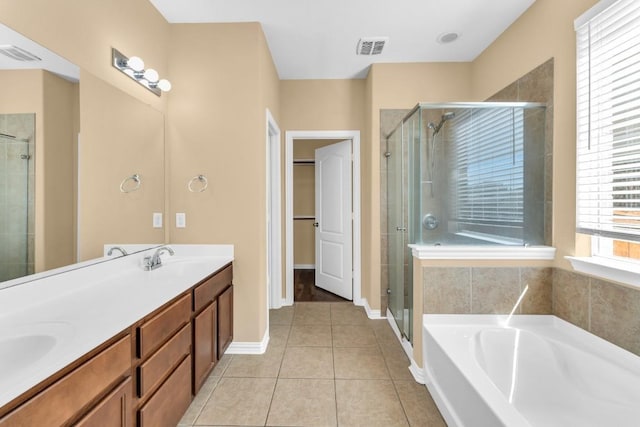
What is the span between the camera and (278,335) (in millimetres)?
2547

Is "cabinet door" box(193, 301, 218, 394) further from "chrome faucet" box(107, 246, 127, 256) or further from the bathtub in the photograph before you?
the bathtub

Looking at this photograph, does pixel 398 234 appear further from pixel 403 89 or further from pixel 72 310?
pixel 72 310

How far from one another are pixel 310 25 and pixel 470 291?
7.85 feet

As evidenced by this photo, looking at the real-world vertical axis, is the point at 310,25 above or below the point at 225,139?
above

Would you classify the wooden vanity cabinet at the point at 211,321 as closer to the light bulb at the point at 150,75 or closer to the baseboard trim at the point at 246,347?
the baseboard trim at the point at 246,347

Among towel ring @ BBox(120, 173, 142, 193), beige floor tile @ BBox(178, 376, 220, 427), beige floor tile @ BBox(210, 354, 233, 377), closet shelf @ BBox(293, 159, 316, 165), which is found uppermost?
closet shelf @ BBox(293, 159, 316, 165)

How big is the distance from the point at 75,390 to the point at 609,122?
2.61 m

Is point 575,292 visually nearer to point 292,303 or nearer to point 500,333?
point 500,333

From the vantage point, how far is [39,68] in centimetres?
124

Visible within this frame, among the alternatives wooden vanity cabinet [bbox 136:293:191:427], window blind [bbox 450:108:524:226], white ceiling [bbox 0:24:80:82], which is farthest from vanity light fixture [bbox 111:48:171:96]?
window blind [bbox 450:108:524:226]

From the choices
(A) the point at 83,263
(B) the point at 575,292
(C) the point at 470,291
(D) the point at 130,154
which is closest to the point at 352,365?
(C) the point at 470,291

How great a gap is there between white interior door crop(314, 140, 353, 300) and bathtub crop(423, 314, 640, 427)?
1.63 m

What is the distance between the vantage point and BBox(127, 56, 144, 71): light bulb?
178 cm

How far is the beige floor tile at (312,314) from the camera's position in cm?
282
